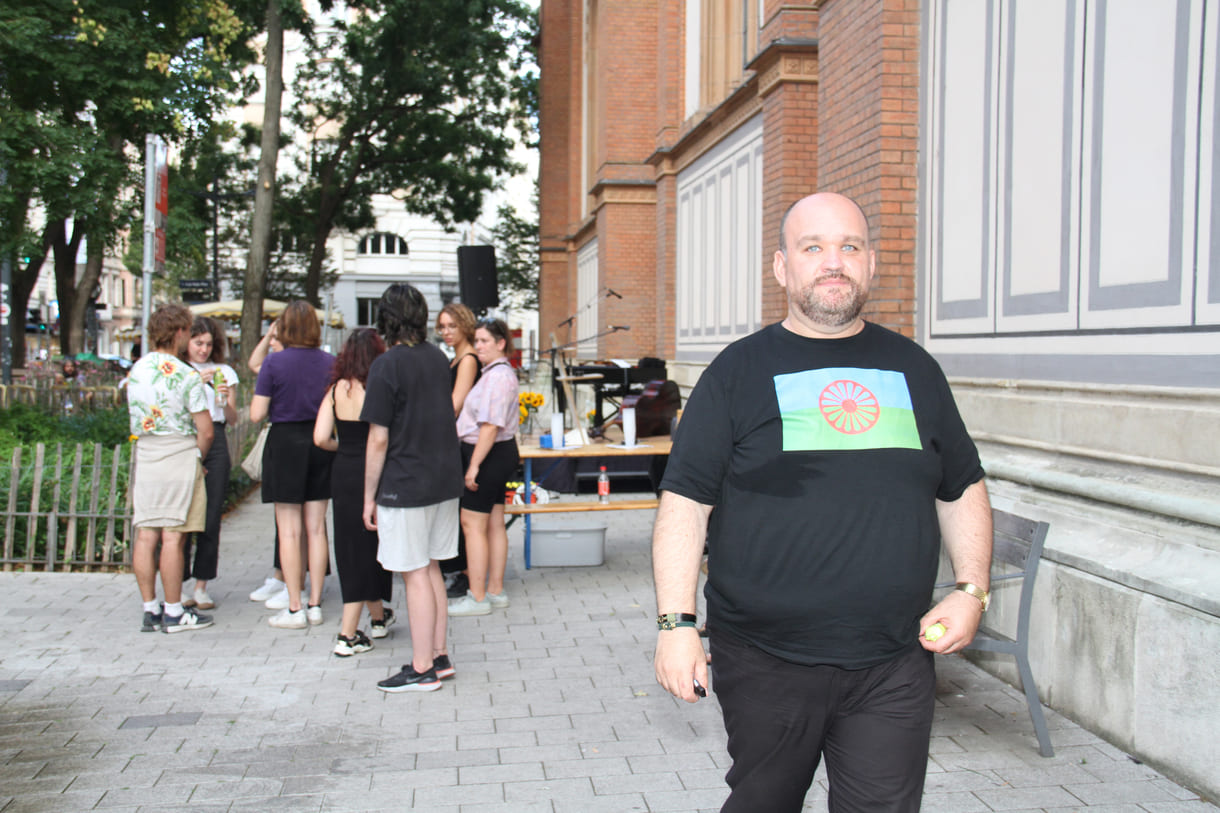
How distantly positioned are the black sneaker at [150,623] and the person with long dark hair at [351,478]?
1.23 m

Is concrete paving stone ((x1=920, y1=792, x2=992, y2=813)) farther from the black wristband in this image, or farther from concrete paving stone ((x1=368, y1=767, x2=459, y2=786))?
the black wristband

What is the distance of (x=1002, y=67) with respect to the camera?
6148 mm

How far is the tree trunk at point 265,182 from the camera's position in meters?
19.4

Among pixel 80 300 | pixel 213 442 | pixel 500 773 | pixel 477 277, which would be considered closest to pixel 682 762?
pixel 500 773

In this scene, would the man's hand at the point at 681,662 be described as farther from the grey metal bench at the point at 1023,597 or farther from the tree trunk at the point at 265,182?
the tree trunk at the point at 265,182

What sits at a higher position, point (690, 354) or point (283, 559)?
point (690, 354)

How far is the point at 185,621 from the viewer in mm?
6566

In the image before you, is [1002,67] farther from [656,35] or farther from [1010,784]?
[656,35]

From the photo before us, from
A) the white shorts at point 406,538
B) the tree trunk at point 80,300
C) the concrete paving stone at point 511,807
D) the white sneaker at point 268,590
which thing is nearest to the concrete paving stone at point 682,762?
the concrete paving stone at point 511,807

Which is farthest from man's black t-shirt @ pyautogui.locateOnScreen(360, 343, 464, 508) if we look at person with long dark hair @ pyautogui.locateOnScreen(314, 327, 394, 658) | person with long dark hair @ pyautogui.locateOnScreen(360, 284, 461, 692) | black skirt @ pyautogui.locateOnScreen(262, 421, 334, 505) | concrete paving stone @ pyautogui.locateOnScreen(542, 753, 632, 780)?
concrete paving stone @ pyautogui.locateOnScreen(542, 753, 632, 780)

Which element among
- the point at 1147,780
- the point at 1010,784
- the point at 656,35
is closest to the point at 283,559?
the point at 1010,784

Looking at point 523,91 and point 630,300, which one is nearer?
point 630,300

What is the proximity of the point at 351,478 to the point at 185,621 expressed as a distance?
1.56 meters

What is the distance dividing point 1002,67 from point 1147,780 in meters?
3.81
